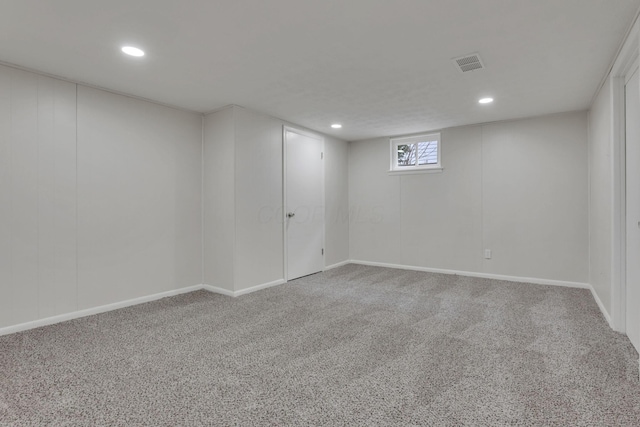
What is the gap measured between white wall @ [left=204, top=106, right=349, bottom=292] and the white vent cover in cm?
248

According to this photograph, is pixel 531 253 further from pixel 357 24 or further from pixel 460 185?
pixel 357 24

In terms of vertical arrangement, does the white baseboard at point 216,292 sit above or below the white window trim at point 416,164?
below

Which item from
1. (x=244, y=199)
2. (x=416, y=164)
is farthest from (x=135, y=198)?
(x=416, y=164)

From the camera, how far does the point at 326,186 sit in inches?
220

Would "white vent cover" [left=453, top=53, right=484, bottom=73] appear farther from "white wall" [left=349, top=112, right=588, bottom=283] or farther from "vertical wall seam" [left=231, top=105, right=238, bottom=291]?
"vertical wall seam" [left=231, top=105, right=238, bottom=291]

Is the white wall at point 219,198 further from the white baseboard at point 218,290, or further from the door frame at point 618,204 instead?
the door frame at point 618,204

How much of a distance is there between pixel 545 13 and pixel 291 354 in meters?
2.81

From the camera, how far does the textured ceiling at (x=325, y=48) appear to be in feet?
6.70

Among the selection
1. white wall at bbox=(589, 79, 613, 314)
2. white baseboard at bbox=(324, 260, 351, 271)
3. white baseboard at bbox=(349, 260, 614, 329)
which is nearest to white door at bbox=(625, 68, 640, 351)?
white wall at bbox=(589, 79, 613, 314)

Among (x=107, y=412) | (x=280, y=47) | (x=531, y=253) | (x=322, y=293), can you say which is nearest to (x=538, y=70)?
(x=280, y=47)

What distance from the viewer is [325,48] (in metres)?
2.54

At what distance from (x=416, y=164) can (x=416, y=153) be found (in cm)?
19

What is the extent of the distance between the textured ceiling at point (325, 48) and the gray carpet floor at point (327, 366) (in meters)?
2.25

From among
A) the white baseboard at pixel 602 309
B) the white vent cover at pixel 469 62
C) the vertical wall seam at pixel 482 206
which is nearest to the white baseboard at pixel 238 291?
the vertical wall seam at pixel 482 206
